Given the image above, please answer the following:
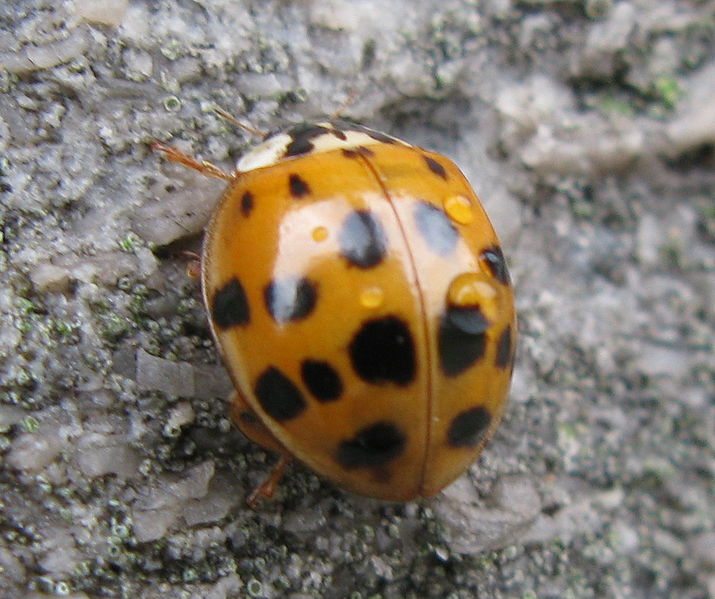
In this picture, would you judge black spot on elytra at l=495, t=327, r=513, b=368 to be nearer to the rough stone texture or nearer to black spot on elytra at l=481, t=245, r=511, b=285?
black spot on elytra at l=481, t=245, r=511, b=285

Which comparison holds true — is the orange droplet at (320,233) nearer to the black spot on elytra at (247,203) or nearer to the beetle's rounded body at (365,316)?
the beetle's rounded body at (365,316)

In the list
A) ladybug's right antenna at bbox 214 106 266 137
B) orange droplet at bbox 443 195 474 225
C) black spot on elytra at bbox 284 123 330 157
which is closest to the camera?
orange droplet at bbox 443 195 474 225

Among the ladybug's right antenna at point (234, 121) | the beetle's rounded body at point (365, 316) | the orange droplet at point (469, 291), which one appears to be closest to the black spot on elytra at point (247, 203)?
the beetle's rounded body at point (365, 316)

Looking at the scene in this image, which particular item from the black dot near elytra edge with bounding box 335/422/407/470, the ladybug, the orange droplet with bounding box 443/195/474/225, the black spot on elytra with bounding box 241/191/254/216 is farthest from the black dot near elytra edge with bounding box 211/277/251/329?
the orange droplet with bounding box 443/195/474/225

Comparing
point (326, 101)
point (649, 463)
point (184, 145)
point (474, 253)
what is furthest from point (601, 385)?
point (184, 145)

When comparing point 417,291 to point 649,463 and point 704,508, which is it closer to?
point 649,463

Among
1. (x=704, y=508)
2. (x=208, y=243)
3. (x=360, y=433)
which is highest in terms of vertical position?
(x=208, y=243)

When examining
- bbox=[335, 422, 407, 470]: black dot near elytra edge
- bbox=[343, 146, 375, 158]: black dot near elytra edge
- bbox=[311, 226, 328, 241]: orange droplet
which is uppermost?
bbox=[343, 146, 375, 158]: black dot near elytra edge
